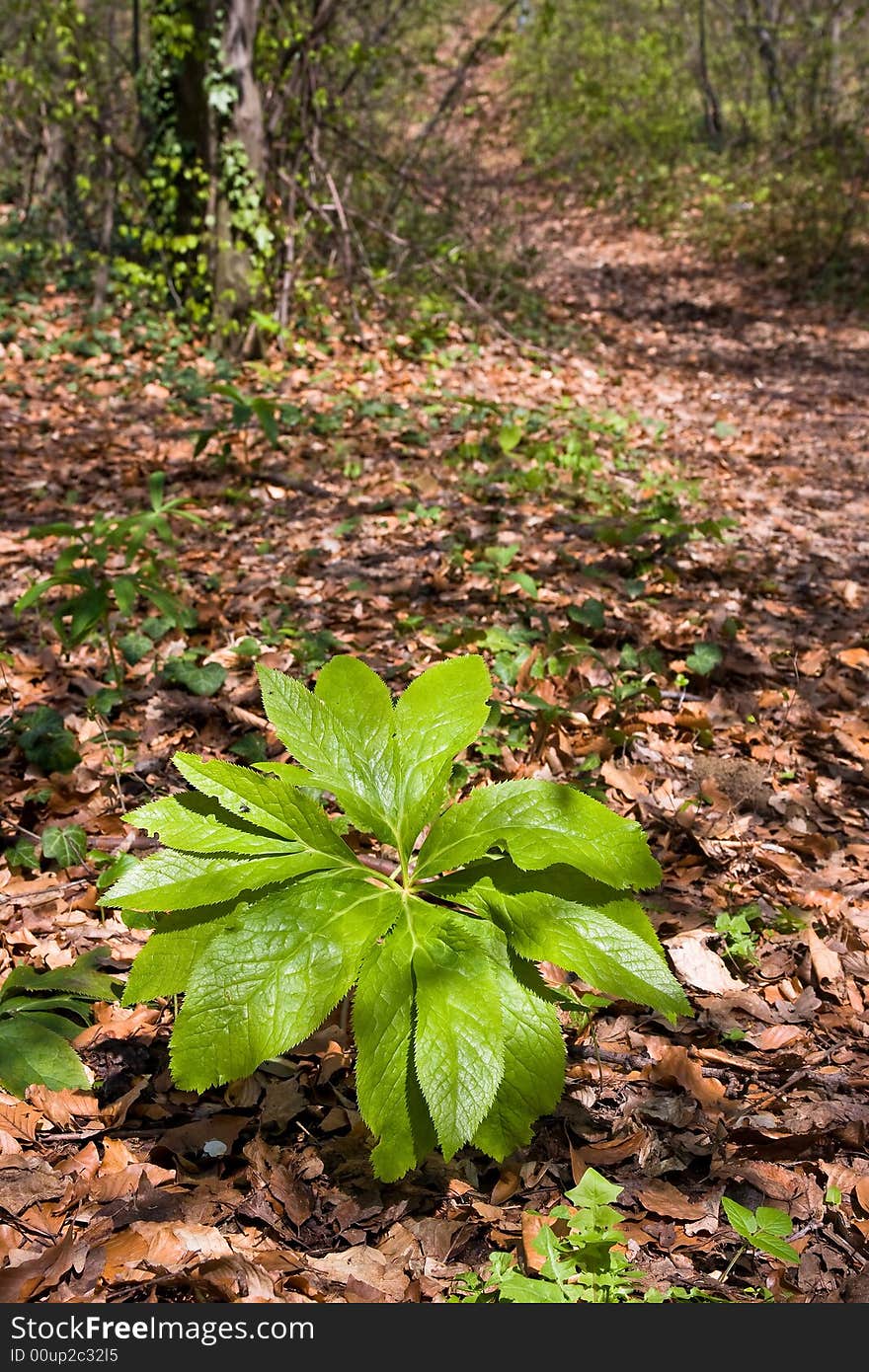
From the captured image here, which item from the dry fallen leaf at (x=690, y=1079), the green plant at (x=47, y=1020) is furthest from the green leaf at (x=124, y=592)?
the dry fallen leaf at (x=690, y=1079)

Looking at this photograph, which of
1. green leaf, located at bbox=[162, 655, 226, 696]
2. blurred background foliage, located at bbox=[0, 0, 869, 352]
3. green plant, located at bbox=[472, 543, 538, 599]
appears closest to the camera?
green leaf, located at bbox=[162, 655, 226, 696]

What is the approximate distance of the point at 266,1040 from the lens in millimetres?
1594

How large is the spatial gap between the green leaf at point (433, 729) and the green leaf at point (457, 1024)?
296mm

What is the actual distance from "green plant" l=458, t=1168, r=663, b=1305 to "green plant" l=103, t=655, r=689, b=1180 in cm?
19

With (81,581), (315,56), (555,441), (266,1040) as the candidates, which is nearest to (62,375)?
(315,56)

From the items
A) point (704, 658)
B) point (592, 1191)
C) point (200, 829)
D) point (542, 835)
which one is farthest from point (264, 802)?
point (704, 658)

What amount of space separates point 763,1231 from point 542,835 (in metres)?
0.78

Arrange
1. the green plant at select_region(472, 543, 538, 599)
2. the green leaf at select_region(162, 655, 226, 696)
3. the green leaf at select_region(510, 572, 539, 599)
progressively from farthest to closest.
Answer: the green plant at select_region(472, 543, 538, 599), the green leaf at select_region(510, 572, 539, 599), the green leaf at select_region(162, 655, 226, 696)

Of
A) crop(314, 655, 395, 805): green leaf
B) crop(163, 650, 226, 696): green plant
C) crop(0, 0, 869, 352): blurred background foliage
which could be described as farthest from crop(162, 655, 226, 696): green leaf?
crop(0, 0, 869, 352): blurred background foliage

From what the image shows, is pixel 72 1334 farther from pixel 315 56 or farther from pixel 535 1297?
pixel 315 56

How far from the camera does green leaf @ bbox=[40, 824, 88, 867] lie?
2.73 metres

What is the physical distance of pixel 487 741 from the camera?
3.22 metres

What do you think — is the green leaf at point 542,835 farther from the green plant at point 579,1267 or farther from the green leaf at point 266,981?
the green plant at point 579,1267

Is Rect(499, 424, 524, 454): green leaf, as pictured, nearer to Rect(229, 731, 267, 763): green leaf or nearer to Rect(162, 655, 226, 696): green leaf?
Rect(162, 655, 226, 696): green leaf
